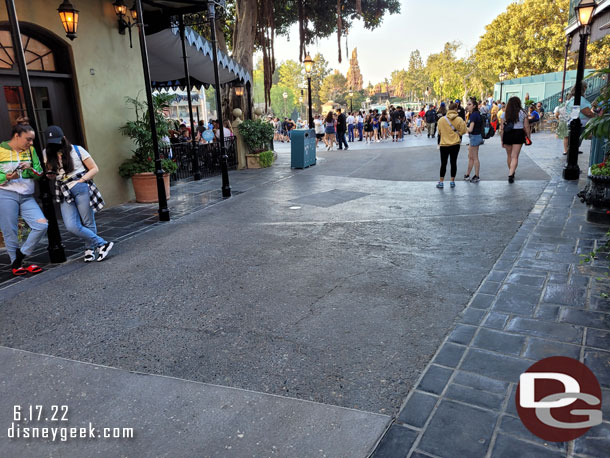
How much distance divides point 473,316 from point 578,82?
743 cm

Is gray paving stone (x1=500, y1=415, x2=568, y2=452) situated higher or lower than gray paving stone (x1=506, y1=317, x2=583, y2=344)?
lower

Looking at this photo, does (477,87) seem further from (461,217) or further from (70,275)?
(70,275)

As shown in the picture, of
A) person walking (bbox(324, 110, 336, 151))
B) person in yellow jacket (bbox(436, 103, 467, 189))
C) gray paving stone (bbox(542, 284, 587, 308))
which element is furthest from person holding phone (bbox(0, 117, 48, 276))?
person walking (bbox(324, 110, 336, 151))

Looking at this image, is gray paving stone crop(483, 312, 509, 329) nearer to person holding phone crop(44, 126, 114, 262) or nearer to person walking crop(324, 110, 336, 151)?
person holding phone crop(44, 126, 114, 262)

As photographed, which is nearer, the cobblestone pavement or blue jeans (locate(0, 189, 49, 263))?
the cobblestone pavement

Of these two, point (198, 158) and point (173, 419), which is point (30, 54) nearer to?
point (198, 158)

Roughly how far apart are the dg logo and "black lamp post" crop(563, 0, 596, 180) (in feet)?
24.0

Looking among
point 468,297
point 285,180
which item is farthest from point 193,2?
point 468,297

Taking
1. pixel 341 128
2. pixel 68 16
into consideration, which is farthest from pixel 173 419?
pixel 341 128

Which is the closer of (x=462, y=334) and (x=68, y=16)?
(x=462, y=334)

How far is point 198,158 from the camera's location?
526 inches

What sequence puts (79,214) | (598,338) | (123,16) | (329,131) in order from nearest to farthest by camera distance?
(598,338) < (79,214) < (123,16) < (329,131)

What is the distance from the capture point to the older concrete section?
7.95 feet

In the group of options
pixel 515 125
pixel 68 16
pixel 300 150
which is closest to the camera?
pixel 68 16
